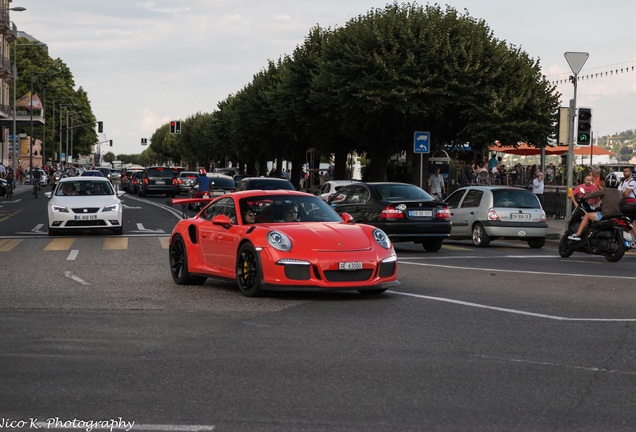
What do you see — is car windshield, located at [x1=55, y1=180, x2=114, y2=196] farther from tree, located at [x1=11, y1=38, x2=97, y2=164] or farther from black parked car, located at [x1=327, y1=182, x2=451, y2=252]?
tree, located at [x1=11, y1=38, x2=97, y2=164]

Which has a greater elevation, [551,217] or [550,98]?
[550,98]

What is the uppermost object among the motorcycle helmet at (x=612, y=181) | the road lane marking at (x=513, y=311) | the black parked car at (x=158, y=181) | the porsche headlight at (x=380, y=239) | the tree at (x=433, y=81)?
the tree at (x=433, y=81)

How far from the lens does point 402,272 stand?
17859 mm

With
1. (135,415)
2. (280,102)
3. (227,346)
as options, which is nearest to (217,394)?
(135,415)

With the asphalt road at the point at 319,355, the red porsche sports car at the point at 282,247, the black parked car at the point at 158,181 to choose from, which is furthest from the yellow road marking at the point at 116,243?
the black parked car at the point at 158,181

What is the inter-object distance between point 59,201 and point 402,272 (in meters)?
12.7

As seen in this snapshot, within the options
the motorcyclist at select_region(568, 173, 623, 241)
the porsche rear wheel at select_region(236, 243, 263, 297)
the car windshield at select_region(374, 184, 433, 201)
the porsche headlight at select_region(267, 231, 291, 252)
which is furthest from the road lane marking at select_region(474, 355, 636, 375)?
the car windshield at select_region(374, 184, 433, 201)

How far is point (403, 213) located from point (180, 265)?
27.5ft

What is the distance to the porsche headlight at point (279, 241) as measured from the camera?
13.4 metres

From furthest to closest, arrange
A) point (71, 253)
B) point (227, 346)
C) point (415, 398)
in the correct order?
point (71, 253)
point (227, 346)
point (415, 398)

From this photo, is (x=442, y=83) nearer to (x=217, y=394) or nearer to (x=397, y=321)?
(x=397, y=321)

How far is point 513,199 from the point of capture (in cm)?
2617

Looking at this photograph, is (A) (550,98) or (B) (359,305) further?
(A) (550,98)

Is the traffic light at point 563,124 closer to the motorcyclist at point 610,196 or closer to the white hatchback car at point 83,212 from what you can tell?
the motorcyclist at point 610,196
